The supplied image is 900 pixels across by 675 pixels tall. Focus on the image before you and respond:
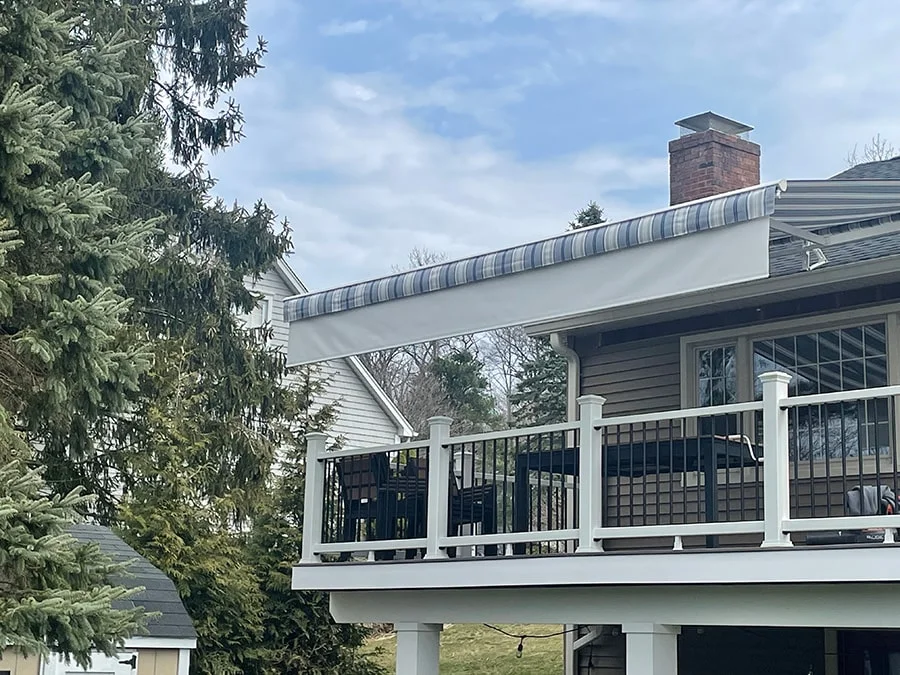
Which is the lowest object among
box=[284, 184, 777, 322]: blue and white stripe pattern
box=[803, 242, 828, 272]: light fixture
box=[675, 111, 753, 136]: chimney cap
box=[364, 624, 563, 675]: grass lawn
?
box=[364, 624, 563, 675]: grass lawn

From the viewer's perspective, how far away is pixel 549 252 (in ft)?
29.2

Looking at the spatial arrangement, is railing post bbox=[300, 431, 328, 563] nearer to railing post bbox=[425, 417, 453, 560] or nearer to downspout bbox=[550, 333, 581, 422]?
railing post bbox=[425, 417, 453, 560]

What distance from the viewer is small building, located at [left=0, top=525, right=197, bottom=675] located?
9.73 meters

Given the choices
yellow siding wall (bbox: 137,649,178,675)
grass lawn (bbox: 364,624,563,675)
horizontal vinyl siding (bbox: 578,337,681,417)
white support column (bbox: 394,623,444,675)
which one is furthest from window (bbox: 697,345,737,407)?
grass lawn (bbox: 364,624,563,675)

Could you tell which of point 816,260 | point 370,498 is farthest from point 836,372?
point 370,498

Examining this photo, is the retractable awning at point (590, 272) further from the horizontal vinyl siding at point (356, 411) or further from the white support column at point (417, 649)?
the horizontal vinyl siding at point (356, 411)

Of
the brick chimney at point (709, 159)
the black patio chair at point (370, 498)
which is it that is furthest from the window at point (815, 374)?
the black patio chair at point (370, 498)

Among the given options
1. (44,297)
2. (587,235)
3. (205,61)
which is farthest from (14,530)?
(205,61)

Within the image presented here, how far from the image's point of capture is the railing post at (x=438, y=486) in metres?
9.94

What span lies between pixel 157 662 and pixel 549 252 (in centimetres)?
482

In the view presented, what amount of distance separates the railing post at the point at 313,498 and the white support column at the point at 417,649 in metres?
1.17

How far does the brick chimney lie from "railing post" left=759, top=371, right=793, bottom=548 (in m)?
5.92

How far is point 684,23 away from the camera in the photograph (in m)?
30.9

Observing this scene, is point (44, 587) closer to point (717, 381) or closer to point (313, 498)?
point (313, 498)
